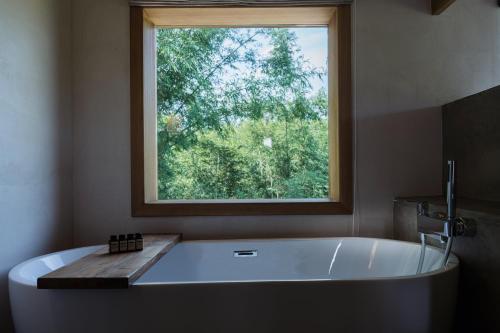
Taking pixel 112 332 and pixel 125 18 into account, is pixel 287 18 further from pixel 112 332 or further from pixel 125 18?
pixel 112 332

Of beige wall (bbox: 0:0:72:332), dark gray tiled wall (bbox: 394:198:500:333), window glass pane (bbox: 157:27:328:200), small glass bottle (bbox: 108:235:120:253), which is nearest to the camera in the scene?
dark gray tiled wall (bbox: 394:198:500:333)

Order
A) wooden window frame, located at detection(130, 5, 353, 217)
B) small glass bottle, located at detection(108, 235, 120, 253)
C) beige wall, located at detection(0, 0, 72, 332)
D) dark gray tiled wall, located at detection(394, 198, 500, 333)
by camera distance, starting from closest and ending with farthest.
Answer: dark gray tiled wall, located at detection(394, 198, 500, 333), beige wall, located at detection(0, 0, 72, 332), small glass bottle, located at detection(108, 235, 120, 253), wooden window frame, located at detection(130, 5, 353, 217)

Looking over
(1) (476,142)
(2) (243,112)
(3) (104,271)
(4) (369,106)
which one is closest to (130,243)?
(3) (104,271)

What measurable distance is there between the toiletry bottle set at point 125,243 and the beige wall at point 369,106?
14.6 inches

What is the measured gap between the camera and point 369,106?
1934mm

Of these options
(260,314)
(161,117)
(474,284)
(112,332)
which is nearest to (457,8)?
(474,284)

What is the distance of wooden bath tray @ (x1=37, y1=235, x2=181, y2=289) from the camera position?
1.07 m

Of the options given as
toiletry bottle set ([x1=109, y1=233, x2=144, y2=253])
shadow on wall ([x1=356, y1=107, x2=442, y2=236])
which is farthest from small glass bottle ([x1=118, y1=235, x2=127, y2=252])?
shadow on wall ([x1=356, y1=107, x2=442, y2=236])

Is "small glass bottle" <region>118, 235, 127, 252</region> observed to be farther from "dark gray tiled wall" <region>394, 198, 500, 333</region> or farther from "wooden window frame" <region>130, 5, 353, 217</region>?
"dark gray tiled wall" <region>394, 198, 500, 333</region>

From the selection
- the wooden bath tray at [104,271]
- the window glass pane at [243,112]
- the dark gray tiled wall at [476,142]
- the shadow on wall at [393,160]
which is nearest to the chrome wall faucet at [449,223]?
the dark gray tiled wall at [476,142]

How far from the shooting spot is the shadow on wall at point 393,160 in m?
1.93

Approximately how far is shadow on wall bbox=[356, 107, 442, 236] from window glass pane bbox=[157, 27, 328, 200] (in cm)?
26

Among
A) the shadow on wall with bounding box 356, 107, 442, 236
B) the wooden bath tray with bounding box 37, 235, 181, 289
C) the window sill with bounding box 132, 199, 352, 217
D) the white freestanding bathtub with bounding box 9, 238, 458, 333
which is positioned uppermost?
the shadow on wall with bounding box 356, 107, 442, 236

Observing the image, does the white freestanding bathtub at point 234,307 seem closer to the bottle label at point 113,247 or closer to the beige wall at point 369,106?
the bottle label at point 113,247
